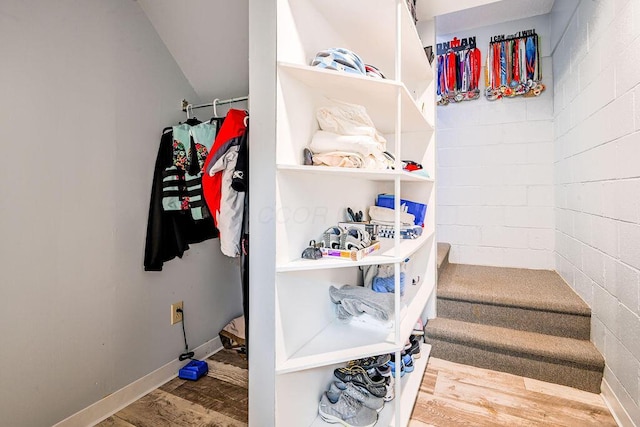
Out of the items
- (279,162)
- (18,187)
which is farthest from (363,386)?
(18,187)

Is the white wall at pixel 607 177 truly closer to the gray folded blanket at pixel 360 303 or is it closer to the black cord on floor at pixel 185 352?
the gray folded blanket at pixel 360 303

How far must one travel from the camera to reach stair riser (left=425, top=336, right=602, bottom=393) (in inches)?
63.4

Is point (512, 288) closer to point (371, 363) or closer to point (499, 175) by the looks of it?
point (499, 175)

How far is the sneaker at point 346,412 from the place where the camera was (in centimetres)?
124

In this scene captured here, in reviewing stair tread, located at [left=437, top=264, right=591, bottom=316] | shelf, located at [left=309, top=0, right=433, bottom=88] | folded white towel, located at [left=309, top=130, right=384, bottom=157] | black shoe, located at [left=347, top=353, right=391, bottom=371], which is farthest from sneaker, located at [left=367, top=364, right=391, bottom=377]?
shelf, located at [left=309, top=0, right=433, bottom=88]

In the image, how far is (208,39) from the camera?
1.77 meters

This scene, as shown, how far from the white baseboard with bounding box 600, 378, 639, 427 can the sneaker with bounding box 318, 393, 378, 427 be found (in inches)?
42.4

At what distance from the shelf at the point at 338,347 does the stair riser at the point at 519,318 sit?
103 centimetres

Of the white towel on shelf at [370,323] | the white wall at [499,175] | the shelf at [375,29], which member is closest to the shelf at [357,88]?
the shelf at [375,29]

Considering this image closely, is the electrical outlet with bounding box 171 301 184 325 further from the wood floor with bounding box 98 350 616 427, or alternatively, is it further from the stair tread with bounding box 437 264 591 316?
the stair tread with bounding box 437 264 591 316

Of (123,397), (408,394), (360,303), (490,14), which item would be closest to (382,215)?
(360,303)

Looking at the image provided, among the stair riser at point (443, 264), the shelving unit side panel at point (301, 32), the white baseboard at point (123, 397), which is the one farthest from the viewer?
the stair riser at point (443, 264)

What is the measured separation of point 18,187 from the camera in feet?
4.21

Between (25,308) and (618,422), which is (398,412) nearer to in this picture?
(618,422)
